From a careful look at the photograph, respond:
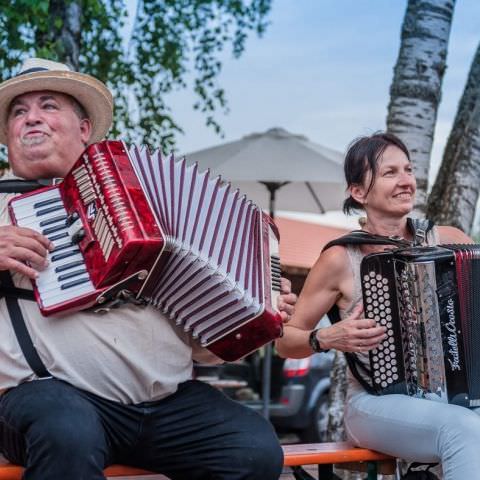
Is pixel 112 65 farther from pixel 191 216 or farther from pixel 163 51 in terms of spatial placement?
pixel 191 216

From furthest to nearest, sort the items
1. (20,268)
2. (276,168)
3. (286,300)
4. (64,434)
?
(276,168)
(286,300)
(20,268)
(64,434)

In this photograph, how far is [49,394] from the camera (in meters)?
2.58

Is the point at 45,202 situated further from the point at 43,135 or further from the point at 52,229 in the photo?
the point at 43,135

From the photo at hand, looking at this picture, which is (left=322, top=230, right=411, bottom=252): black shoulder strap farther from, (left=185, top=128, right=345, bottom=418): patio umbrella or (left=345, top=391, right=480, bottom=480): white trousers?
(left=185, top=128, right=345, bottom=418): patio umbrella

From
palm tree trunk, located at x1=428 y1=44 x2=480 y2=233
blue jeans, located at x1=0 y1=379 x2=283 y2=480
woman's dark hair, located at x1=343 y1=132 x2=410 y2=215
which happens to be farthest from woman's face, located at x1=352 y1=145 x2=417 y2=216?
palm tree trunk, located at x1=428 y1=44 x2=480 y2=233

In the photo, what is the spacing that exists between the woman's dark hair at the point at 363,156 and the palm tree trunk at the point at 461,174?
5.17 feet

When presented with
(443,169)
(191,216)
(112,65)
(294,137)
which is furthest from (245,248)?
(112,65)

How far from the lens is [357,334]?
3064 millimetres

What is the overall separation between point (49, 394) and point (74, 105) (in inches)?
43.6

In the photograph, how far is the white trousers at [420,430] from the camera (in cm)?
294

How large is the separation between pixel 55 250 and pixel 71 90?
752mm

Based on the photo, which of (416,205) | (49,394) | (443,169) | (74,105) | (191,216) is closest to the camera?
(49,394)

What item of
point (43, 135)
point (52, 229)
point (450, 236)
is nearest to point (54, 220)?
point (52, 229)

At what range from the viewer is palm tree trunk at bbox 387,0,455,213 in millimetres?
4945
